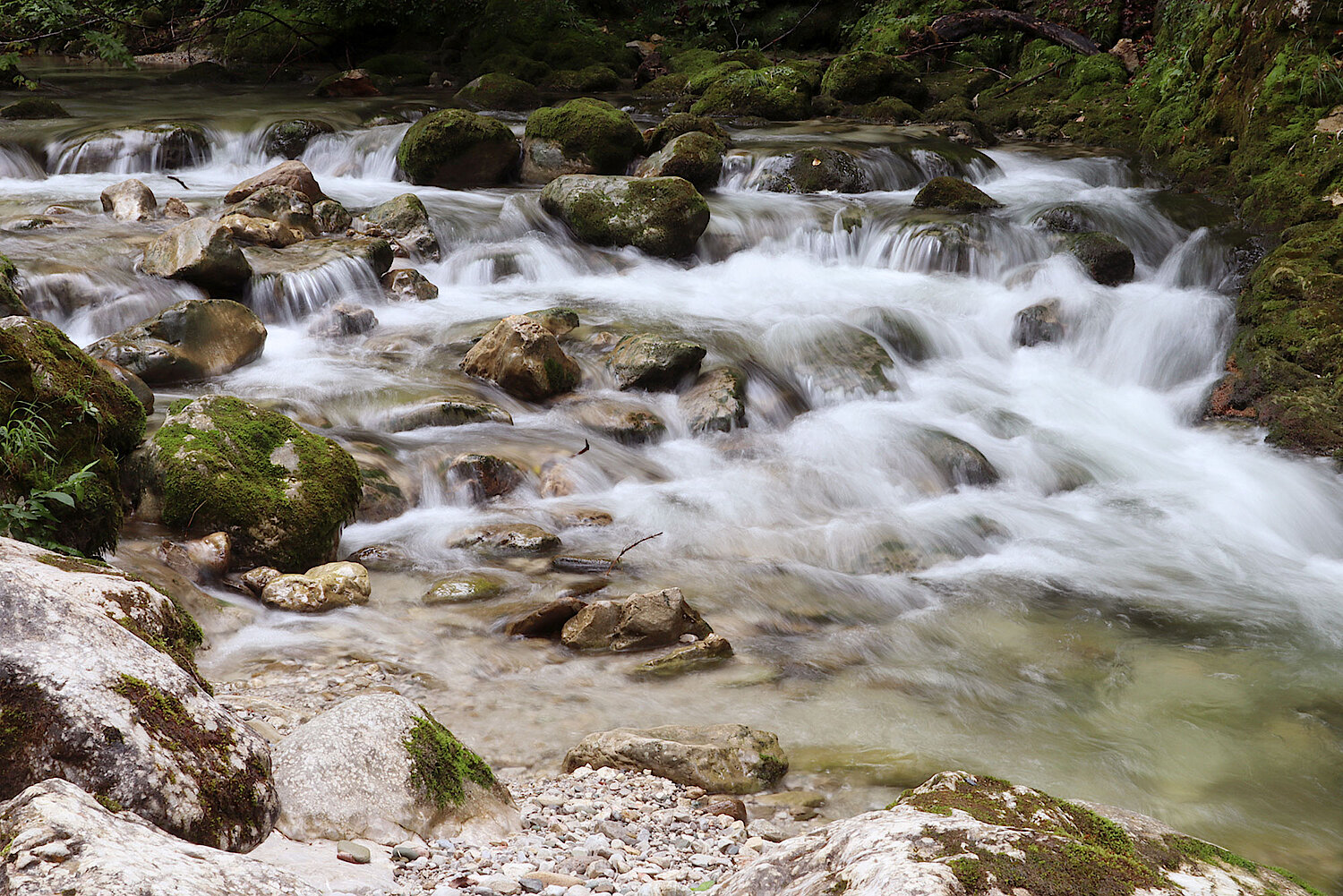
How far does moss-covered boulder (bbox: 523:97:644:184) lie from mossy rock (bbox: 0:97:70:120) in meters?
7.50

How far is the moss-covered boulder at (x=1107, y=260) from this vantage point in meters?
10.2

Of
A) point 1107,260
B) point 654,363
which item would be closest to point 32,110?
point 654,363

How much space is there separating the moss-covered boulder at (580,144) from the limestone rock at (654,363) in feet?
18.3

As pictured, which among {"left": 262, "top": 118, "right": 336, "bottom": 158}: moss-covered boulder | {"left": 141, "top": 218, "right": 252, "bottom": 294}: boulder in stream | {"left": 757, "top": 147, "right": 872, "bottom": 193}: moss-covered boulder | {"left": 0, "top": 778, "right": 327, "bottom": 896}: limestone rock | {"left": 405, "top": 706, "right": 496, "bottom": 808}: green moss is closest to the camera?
{"left": 0, "top": 778, "right": 327, "bottom": 896}: limestone rock

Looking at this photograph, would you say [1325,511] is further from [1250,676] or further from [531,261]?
[531,261]

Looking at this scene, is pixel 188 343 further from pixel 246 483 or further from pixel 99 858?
pixel 99 858

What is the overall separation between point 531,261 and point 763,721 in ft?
24.5

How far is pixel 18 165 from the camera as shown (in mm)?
11875

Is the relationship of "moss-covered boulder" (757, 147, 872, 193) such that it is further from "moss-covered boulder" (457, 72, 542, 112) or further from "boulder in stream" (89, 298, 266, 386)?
"boulder in stream" (89, 298, 266, 386)

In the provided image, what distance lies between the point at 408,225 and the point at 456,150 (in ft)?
7.97

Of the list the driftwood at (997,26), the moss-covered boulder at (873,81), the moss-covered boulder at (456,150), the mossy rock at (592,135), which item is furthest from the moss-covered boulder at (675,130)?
the driftwood at (997,26)

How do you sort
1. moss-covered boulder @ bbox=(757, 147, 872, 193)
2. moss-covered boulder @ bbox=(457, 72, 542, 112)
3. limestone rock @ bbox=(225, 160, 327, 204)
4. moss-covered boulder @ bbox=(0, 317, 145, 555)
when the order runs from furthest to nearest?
moss-covered boulder @ bbox=(457, 72, 542, 112) < moss-covered boulder @ bbox=(757, 147, 872, 193) < limestone rock @ bbox=(225, 160, 327, 204) < moss-covered boulder @ bbox=(0, 317, 145, 555)

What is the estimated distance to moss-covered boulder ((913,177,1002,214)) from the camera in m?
11.7

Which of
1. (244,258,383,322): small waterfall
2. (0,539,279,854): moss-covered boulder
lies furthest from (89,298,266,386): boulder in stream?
(0,539,279,854): moss-covered boulder
